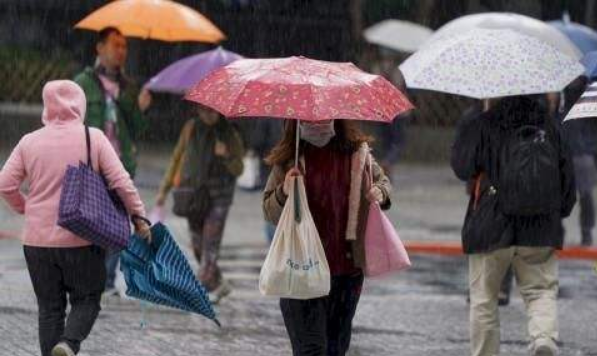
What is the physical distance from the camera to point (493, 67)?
8680 mm

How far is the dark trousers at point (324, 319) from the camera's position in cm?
748

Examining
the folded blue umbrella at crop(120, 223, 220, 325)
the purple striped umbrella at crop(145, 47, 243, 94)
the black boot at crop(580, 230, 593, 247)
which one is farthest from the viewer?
the black boot at crop(580, 230, 593, 247)

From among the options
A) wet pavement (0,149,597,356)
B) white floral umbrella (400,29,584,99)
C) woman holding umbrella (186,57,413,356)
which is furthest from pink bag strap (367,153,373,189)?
wet pavement (0,149,597,356)

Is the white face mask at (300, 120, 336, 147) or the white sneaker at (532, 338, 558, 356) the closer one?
the white face mask at (300, 120, 336, 147)

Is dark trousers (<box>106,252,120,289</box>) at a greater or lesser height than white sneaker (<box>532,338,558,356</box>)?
lesser

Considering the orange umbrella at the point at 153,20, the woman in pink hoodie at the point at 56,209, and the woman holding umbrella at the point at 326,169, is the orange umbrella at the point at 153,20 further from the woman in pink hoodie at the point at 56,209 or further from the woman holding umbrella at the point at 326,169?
the woman holding umbrella at the point at 326,169

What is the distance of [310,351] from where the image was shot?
7.47 meters

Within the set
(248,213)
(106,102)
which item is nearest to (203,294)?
(106,102)

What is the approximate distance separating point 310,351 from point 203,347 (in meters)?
2.51

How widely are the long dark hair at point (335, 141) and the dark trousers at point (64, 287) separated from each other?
111cm

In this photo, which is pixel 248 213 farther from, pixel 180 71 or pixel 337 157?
pixel 337 157

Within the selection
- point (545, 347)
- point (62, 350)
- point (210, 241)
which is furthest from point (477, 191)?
point (210, 241)

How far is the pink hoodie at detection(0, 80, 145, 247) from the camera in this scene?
8.03 m

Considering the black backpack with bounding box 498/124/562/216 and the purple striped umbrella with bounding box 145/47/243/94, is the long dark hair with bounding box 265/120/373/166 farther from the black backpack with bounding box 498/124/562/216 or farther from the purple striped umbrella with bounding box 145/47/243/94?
the purple striped umbrella with bounding box 145/47/243/94
